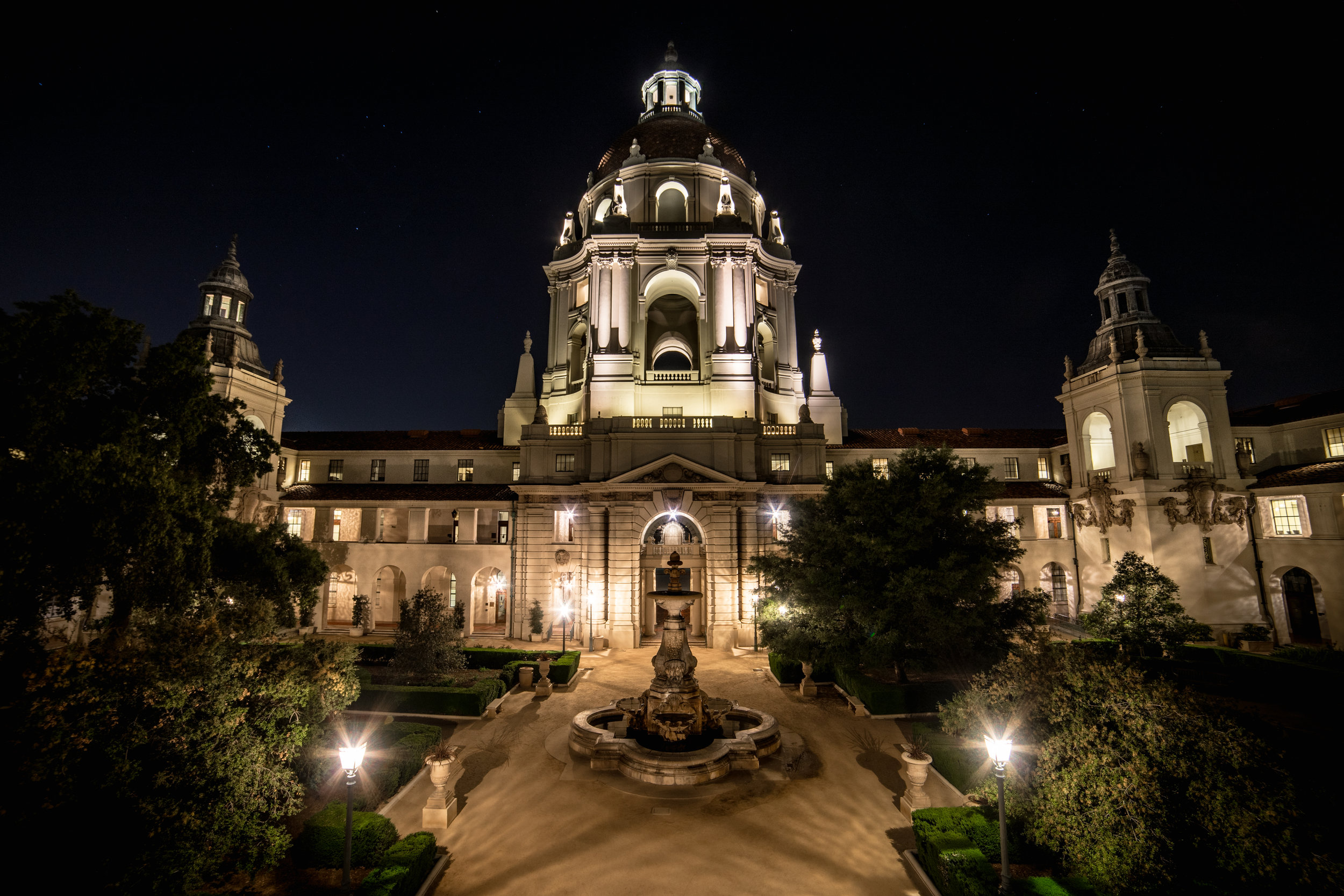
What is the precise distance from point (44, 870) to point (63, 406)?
1111cm

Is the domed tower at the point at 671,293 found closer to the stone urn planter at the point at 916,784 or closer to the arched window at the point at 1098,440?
the arched window at the point at 1098,440

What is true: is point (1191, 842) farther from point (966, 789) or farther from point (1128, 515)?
point (1128, 515)

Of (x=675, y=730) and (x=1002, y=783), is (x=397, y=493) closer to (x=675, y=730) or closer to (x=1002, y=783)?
(x=675, y=730)

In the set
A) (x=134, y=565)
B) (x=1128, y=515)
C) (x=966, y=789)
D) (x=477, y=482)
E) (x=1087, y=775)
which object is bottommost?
(x=966, y=789)

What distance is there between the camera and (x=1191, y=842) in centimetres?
943

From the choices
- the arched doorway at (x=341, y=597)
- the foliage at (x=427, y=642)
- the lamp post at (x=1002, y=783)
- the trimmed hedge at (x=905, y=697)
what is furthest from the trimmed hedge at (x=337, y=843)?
the arched doorway at (x=341, y=597)

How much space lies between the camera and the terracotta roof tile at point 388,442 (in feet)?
142

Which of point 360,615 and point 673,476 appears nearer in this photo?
point 673,476

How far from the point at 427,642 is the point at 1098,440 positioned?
4196 centimetres

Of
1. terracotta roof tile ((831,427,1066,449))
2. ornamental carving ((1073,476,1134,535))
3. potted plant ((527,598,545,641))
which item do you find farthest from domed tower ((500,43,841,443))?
ornamental carving ((1073,476,1134,535))

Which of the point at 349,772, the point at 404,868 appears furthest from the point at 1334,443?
the point at 349,772

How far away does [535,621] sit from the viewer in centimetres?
3588

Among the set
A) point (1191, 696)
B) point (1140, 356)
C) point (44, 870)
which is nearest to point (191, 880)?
point (44, 870)

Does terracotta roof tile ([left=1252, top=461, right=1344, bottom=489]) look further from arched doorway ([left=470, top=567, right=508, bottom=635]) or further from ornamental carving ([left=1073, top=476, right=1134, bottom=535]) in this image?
arched doorway ([left=470, top=567, right=508, bottom=635])
